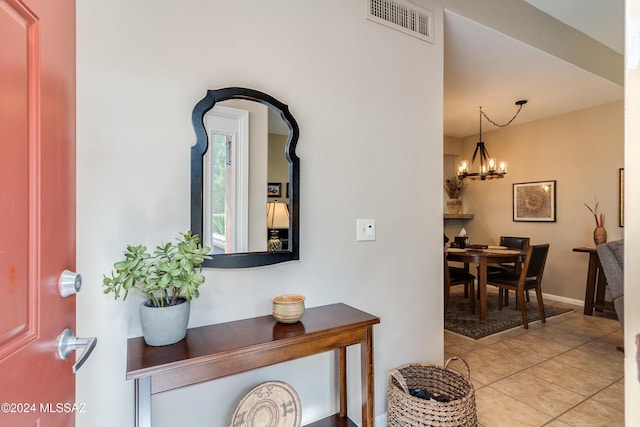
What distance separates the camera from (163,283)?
1063mm

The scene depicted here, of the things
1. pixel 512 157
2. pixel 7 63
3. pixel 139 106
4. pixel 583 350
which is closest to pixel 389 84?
pixel 139 106

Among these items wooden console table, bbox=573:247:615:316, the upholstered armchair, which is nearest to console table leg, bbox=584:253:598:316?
wooden console table, bbox=573:247:615:316

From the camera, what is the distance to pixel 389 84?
6.12 ft

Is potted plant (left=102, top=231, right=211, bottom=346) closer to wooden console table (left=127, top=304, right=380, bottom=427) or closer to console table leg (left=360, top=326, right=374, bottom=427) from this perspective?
wooden console table (left=127, top=304, right=380, bottom=427)

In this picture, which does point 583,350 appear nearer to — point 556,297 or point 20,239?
point 556,297

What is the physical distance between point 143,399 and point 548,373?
2806mm

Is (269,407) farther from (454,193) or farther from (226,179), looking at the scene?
(454,193)

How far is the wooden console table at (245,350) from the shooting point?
3.26 feet

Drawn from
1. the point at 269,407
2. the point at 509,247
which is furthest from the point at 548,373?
the point at 509,247

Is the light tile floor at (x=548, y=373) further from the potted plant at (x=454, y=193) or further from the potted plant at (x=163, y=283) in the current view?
the potted plant at (x=454, y=193)

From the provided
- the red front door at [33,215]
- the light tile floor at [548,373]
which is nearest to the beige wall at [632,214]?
the red front door at [33,215]

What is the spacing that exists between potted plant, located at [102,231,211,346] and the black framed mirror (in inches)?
9.2

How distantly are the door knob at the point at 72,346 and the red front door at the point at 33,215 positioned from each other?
0.02m

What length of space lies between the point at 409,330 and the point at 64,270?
1727 millimetres
